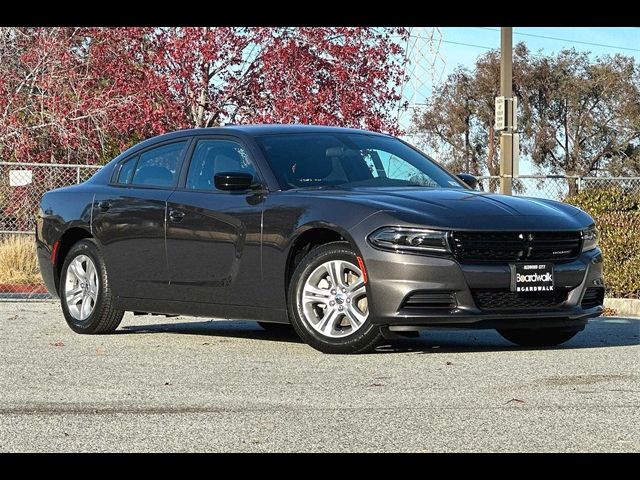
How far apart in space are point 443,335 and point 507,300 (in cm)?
204

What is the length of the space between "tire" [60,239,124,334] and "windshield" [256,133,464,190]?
177cm

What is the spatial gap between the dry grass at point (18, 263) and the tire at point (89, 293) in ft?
23.2

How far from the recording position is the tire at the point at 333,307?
9180mm

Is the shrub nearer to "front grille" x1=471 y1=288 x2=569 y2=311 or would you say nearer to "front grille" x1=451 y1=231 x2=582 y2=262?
"front grille" x1=451 y1=231 x2=582 y2=262

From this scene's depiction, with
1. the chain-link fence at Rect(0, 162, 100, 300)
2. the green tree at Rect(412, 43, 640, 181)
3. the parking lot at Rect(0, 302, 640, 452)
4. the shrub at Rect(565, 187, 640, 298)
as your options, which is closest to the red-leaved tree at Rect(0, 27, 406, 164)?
the chain-link fence at Rect(0, 162, 100, 300)

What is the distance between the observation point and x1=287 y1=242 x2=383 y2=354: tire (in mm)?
9180

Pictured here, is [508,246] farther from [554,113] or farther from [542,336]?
[554,113]

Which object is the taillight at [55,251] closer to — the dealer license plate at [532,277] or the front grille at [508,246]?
the front grille at [508,246]

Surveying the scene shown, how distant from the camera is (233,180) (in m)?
9.84

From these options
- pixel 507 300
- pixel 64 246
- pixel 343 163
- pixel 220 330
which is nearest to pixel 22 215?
pixel 64 246
